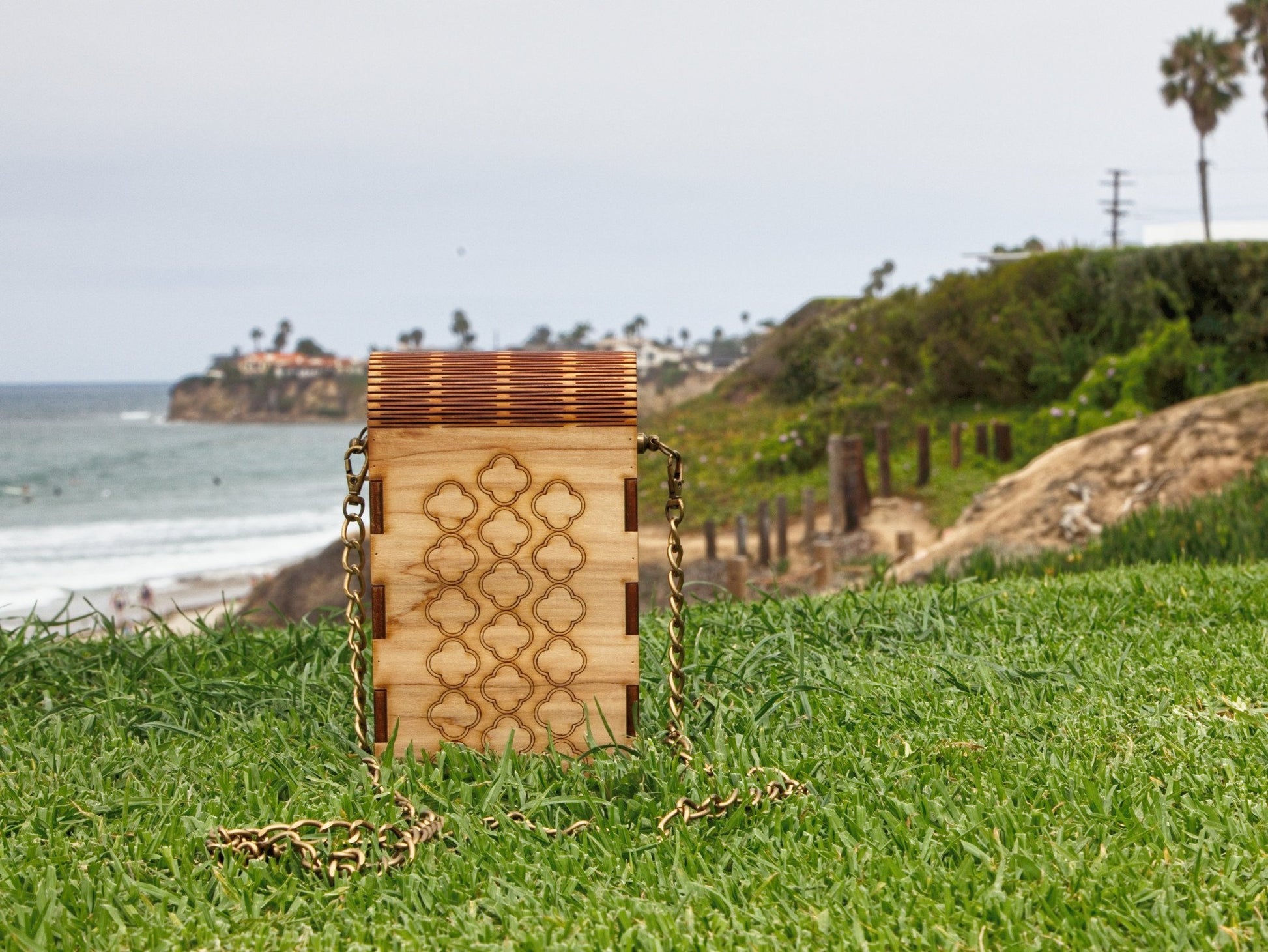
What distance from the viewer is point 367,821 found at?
2.40 m

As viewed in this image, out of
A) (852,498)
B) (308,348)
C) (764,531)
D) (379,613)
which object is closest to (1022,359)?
(852,498)

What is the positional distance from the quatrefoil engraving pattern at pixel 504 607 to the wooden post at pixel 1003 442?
1564 cm

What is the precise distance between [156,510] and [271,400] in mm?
62381

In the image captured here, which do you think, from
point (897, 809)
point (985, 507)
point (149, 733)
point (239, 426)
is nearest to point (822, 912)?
point (897, 809)

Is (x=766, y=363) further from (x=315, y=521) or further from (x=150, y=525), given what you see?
(x=150, y=525)

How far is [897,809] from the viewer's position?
7.79ft

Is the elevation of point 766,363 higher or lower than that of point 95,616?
higher

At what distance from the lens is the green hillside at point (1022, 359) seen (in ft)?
56.6

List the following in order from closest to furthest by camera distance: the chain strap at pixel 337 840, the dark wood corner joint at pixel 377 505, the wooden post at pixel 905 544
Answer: the chain strap at pixel 337 840
the dark wood corner joint at pixel 377 505
the wooden post at pixel 905 544

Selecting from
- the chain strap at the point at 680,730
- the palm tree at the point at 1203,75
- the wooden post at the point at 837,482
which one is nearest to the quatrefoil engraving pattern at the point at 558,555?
the chain strap at the point at 680,730

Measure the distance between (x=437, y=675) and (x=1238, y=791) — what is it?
185 centimetres

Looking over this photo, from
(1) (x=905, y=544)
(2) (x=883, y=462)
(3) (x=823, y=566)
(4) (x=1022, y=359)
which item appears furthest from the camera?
(4) (x=1022, y=359)

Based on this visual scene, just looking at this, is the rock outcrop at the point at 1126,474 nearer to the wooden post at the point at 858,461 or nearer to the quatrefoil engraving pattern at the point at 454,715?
the wooden post at the point at 858,461

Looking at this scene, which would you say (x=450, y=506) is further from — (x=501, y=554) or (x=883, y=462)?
(x=883, y=462)
